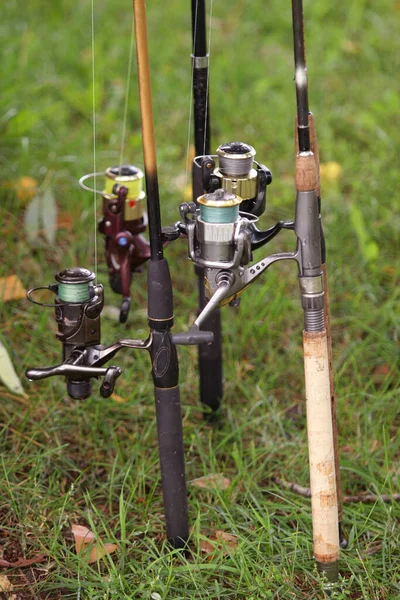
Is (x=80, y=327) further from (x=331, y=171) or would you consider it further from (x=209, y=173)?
(x=331, y=171)

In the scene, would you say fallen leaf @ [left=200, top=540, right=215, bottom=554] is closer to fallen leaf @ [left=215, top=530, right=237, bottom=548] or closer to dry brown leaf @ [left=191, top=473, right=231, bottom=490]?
fallen leaf @ [left=215, top=530, right=237, bottom=548]

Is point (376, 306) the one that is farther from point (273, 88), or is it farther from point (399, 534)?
point (273, 88)

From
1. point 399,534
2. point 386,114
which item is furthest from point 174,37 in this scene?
point 399,534

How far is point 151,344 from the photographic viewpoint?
214cm

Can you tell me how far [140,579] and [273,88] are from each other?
312cm

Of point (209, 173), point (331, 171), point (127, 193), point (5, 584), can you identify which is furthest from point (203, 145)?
point (331, 171)

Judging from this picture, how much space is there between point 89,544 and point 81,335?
510 millimetres

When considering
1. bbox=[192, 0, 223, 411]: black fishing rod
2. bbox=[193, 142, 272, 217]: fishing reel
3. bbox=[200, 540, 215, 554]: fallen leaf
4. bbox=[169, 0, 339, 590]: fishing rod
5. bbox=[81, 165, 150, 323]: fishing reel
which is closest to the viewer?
bbox=[169, 0, 339, 590]: fishing rod

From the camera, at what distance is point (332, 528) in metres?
2.11

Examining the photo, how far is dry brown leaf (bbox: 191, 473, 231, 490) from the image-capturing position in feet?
8.32

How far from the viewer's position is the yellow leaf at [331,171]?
4.06 meters

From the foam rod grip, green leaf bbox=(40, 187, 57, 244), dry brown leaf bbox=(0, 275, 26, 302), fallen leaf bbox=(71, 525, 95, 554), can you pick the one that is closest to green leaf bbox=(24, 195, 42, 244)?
green leaf bbox=(40, 187, 57, 244)

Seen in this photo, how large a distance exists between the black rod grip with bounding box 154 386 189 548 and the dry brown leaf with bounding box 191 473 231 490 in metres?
0.24

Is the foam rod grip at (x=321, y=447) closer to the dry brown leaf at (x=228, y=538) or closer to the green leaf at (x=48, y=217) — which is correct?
the dry brown leaf at (x=228, y=538)
